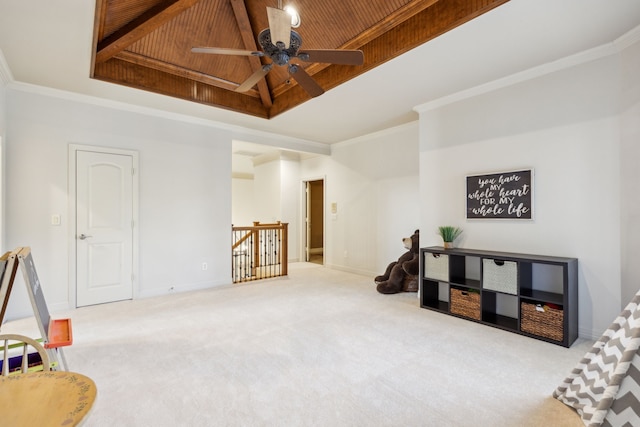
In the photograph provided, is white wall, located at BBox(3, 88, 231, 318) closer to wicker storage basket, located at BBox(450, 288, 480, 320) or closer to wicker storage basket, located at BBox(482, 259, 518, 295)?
wicker storage basket, located at BBox(450, 288, 480, 320)

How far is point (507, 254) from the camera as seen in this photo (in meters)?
3.29

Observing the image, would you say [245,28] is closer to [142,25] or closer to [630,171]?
[142,25]

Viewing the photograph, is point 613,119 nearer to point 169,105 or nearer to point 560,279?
point 560,279

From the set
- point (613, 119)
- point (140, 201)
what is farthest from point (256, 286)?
point (613, 119)

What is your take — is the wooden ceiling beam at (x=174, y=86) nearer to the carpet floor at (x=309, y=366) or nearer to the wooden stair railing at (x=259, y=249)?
the wooden stair railing at (x=259, y=249)

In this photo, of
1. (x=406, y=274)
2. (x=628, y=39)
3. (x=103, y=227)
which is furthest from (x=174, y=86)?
(x=628, y=39)

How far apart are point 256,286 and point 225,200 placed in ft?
4.89

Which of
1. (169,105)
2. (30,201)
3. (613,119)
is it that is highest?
(169,105)

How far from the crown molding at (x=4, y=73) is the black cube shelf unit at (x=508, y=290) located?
4852 mm

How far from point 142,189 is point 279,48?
125 inches

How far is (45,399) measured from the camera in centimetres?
90

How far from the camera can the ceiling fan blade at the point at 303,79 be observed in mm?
2589

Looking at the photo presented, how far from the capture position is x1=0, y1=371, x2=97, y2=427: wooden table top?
0.82 metres

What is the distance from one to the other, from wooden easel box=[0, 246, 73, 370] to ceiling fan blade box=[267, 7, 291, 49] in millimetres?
1939
